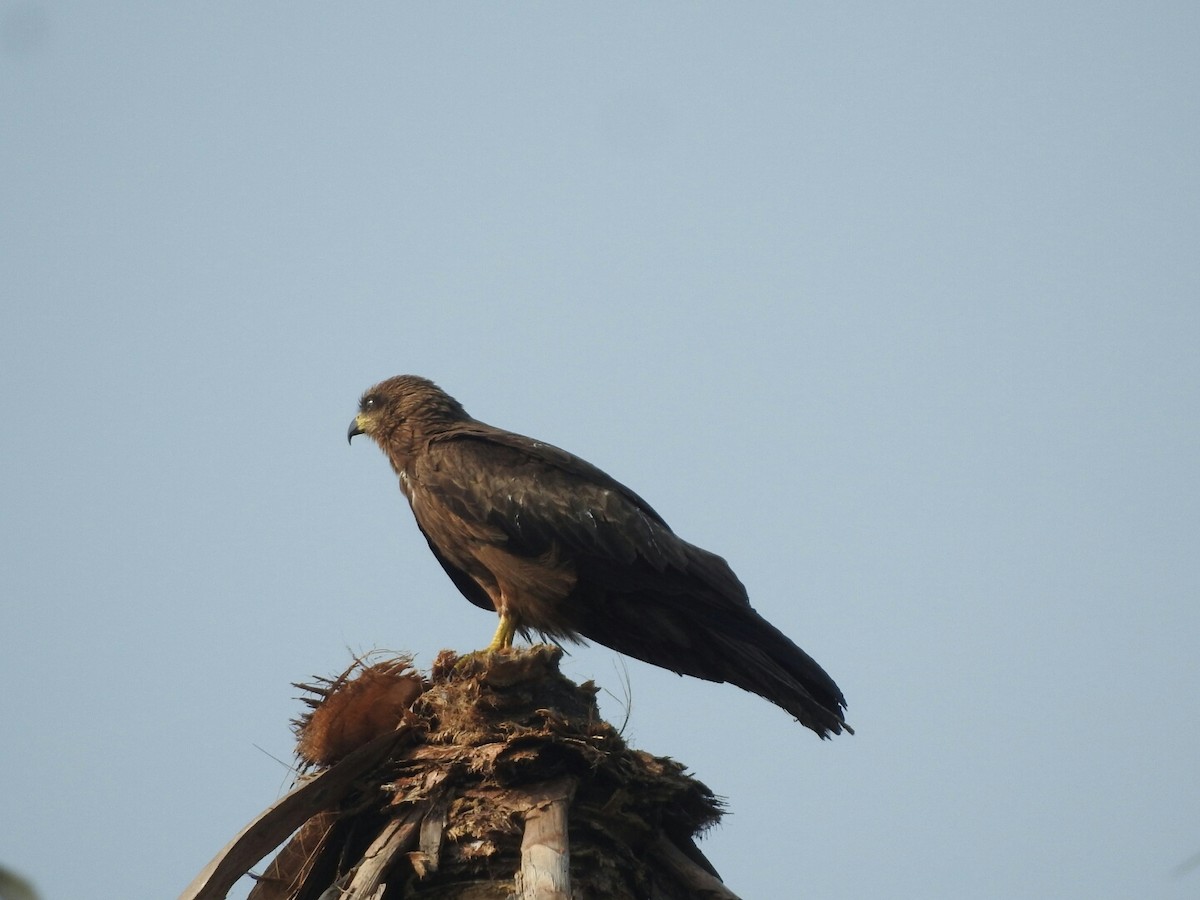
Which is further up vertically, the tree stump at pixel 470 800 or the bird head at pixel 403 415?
the bird head at pixel 403 415

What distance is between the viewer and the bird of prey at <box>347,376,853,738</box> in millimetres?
8828

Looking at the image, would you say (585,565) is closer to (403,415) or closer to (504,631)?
(504,631)

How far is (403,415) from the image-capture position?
10742 millimetres

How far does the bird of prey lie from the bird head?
0.59m

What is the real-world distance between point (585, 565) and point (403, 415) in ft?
7.60

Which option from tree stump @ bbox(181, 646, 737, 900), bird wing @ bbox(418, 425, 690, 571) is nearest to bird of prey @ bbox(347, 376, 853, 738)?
bird wing @ bbox(418, 425, 690, 571)

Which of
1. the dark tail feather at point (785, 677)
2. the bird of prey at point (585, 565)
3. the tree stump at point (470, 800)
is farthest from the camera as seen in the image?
the bird of prey at point (585, 565)

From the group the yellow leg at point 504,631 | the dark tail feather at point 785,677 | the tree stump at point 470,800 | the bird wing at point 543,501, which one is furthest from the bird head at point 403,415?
the tree stump at point 470,800

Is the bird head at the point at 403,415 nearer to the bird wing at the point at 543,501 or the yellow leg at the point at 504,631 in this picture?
the bird wing at the point at 543,501

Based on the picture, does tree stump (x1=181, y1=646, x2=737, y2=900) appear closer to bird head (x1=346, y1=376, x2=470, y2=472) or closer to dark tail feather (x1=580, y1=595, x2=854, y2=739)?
dark tail feather (x1=580, y1=595, x2=854, y2=739)

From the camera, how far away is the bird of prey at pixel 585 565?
8.83 m

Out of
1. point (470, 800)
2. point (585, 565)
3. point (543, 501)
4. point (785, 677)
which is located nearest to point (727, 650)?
point (785, 677)

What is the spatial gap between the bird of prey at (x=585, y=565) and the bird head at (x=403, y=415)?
586 mm

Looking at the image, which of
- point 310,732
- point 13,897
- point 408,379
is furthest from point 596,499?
point 13,897
